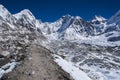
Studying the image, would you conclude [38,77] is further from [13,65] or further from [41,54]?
[41,54]

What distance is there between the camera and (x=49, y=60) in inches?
1494

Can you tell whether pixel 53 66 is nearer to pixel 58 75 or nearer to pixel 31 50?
pixel 58 75

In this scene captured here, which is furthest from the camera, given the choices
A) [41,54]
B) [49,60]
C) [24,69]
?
[41,54]

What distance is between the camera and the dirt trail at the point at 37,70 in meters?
30.8

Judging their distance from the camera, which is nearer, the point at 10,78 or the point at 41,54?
the point at 10,78

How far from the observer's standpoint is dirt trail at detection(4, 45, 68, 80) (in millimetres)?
30812

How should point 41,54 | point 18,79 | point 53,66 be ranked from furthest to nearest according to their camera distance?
1. point 41,54
2. point 53,66
3. point 18,79

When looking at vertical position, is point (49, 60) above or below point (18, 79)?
above

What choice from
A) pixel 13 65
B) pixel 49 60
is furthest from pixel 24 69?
pixel 49 60

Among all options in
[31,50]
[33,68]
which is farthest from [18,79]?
[31,50]

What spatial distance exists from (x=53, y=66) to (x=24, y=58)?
4853 millimetres

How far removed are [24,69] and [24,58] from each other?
461 centimetres

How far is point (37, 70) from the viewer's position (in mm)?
32531

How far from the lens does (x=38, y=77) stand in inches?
1213
